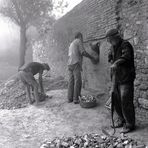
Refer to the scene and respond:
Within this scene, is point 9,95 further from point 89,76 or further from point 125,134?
point 125,134

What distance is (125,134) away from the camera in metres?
4.87

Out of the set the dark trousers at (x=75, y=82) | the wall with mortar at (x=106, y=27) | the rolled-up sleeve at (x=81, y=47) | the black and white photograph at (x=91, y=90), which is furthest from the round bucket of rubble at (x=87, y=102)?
the rolled-up sleeve at (x=81, y=47)

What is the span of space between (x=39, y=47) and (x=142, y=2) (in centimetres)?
1174

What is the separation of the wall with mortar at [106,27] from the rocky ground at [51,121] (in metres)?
0.61

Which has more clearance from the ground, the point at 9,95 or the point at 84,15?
the point at 84,15

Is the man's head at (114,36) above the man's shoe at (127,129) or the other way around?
above

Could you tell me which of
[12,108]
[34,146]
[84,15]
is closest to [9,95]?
[12,108]

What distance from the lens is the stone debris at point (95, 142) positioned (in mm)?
4312

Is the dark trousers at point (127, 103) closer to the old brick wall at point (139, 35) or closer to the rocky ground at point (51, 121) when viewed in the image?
the rocky ground at point (51, 121)

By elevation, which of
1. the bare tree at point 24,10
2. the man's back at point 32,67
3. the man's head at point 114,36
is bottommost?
the man's back at point 32,67

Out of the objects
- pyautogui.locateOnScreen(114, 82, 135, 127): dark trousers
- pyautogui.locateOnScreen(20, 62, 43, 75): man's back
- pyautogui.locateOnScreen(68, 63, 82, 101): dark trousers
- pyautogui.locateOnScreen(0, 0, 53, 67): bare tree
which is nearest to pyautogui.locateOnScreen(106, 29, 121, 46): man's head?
pyautogui.locateOnScreen(114, 82, 135, 127): dark trousers

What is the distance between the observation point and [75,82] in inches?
302

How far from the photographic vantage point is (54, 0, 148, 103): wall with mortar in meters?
5.77

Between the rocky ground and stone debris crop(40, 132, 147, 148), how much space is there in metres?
0.23
